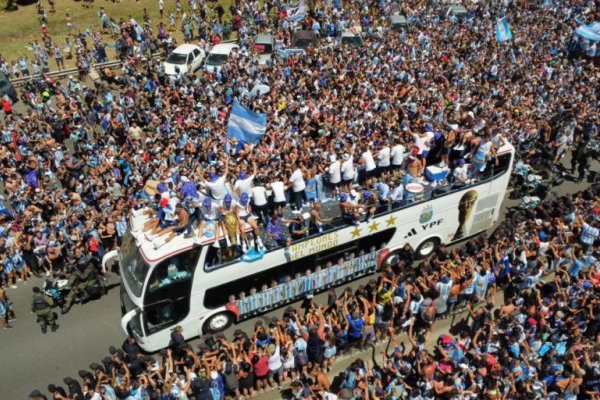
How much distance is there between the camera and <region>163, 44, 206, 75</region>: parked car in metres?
25.6

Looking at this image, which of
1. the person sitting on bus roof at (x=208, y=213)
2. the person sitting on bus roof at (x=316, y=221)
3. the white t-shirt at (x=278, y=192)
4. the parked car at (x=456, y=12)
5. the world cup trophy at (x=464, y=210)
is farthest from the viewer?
the parked car at (x=456, y=12)

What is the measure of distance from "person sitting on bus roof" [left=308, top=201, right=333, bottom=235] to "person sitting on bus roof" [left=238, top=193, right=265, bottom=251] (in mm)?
1275

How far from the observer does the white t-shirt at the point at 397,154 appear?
14734 millimetres

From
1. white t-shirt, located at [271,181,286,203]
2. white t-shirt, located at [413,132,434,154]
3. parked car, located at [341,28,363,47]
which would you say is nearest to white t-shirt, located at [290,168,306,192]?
white t-shirt, located at [271,181,286,203]

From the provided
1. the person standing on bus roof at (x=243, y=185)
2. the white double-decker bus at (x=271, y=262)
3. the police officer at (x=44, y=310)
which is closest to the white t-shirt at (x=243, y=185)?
the person standing on bus roof at (x=243, y=185)

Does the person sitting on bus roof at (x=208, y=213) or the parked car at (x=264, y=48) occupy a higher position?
the person sitting on bus roof at (x=208, y=213)

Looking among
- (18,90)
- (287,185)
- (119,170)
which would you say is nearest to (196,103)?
(119,170)

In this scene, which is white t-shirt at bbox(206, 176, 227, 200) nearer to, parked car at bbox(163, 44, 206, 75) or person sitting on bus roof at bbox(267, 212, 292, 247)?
person sitting on bus roof at bbox(267, 212, 292, 247)

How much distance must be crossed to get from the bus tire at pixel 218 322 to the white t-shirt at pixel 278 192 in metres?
2.98

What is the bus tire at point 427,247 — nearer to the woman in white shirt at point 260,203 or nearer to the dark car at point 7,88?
the woman in white shirt at point 260,203

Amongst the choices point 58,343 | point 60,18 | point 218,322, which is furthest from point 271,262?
point 60,18

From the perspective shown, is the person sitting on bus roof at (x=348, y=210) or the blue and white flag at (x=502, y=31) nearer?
the person sitting on bus roof at (x=348, y=210)

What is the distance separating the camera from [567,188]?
1823cm

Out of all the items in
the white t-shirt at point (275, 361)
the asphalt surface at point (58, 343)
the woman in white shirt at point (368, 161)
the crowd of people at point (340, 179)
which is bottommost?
the asphalt surface at point (58, 343)
